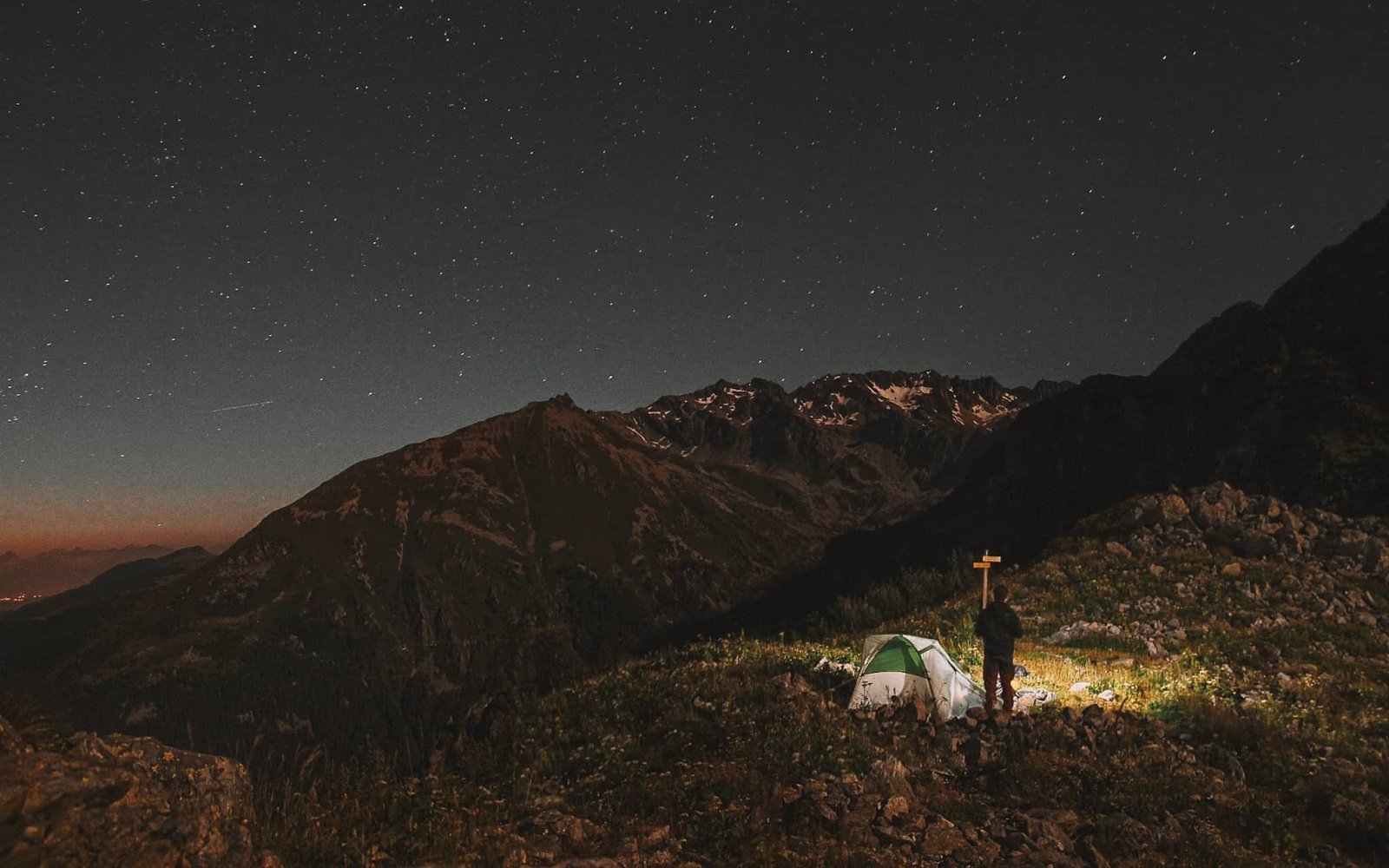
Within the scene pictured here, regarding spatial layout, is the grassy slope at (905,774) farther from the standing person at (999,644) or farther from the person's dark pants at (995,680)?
the standing person at (999,644)

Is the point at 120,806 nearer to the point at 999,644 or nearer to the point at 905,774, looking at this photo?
the point at 905,774

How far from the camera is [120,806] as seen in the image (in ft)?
18.0

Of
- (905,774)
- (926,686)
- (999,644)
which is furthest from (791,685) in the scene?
(999,644)

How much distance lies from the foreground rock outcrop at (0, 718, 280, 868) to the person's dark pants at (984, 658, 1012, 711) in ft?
46.2

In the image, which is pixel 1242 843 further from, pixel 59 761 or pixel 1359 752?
pixel 59 761

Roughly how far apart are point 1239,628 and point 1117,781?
597 inches

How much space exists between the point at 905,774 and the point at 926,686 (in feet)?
14.8

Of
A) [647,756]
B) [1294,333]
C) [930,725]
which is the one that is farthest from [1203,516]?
[1294,333]

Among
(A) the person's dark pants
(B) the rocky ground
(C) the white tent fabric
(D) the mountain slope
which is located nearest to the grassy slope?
(B) the rocky ground

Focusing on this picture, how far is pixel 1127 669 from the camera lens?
2038 centimetres

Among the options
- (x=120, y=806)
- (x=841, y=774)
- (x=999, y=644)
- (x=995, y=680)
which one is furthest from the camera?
(x=995, y=680)

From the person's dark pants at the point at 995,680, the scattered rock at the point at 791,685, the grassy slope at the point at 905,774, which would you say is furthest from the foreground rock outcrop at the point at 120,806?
the person's dark pants at the point at 995,680

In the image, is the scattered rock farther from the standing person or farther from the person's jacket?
the person's jacket

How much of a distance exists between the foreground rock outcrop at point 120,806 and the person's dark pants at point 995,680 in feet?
46.2
